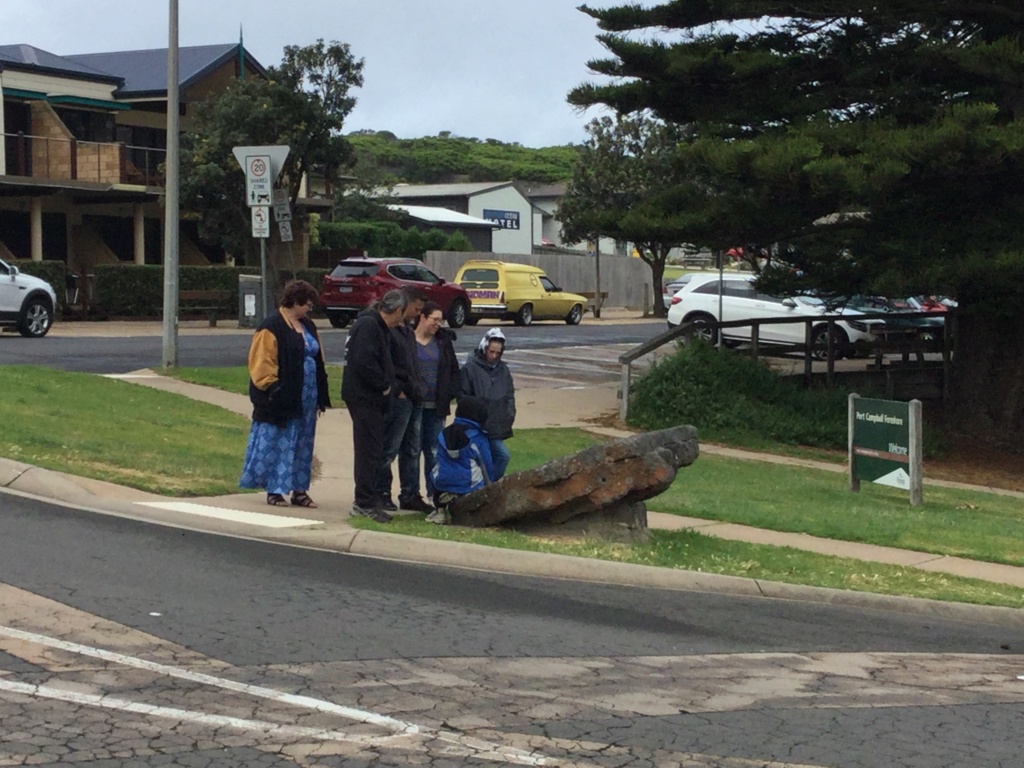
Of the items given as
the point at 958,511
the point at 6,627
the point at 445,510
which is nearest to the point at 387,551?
the point at 445,510

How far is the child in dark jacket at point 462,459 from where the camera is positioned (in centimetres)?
1048

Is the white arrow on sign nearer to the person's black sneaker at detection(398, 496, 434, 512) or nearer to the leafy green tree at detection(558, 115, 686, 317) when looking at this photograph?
the person's black sneaker at detection(398, 496, 434, 512)

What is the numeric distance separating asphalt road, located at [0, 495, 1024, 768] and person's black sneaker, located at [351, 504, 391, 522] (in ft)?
3.44

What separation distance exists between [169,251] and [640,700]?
1508 cm

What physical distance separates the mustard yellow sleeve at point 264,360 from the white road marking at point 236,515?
0.97 metres

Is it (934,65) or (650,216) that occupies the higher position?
(934,65)

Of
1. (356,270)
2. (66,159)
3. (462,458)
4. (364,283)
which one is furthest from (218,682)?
(66,159)

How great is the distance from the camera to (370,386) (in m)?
10.2

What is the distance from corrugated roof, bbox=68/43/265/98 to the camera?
42.7 m

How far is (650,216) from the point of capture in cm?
1975

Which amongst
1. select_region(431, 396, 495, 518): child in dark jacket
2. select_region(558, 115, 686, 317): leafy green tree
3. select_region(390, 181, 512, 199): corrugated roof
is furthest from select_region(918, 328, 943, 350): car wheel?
select_region(390, 181, 512, 199): corrugated roof

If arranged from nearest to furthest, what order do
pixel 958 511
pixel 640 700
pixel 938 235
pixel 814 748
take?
pixel 814 748 → pixel 640 700 → pixel 958 511 → pixel 938 235

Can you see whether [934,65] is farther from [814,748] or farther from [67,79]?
[67,79]

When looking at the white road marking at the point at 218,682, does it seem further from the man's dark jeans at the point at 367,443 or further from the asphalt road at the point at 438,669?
the man's dark jeans at the point at 367,443
